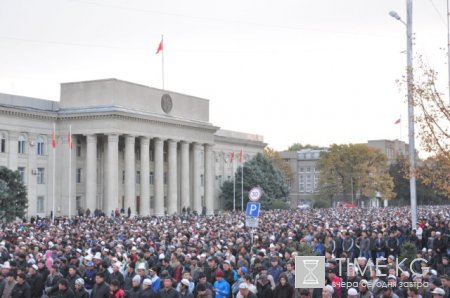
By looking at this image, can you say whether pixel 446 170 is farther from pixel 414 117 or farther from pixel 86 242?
pixel 86 242

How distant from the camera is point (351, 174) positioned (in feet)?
358

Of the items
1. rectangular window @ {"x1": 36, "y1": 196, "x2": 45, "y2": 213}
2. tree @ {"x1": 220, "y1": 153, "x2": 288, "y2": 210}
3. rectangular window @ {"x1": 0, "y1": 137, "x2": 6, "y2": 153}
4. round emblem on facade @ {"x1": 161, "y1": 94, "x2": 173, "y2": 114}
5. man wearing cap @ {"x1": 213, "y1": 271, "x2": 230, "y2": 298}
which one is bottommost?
man wearing cap @ {"x1": 213, "y1": 271, "x2": 230, "y2": 298}

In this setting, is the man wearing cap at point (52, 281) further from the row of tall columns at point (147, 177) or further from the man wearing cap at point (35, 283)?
the row of tall columns at point (147, 177)

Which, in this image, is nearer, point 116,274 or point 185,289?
point 185,289

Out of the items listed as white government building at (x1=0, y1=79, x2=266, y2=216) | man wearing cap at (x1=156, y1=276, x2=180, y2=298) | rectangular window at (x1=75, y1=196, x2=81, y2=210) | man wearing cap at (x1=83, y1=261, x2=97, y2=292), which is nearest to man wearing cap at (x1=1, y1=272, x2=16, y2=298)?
man wearing cap at (x1=83, y1=261, x2=97, y2=292)

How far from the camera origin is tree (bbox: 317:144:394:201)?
353ft

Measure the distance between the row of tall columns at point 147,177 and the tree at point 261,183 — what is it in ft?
23.9

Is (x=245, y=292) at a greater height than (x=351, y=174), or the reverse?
(x=351, y=174)

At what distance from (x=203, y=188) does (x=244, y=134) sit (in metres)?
20.2

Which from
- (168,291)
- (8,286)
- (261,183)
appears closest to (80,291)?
(8,286)

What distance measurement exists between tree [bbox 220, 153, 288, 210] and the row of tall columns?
23.9 feet

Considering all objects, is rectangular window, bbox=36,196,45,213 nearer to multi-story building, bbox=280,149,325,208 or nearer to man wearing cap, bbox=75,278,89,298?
man wearing cap, bbox=75,278,89,298

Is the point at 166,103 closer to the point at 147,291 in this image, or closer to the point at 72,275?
the point at 72,275

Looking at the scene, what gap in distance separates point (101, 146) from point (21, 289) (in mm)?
56786
